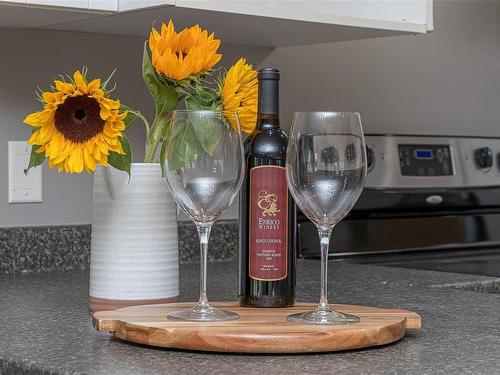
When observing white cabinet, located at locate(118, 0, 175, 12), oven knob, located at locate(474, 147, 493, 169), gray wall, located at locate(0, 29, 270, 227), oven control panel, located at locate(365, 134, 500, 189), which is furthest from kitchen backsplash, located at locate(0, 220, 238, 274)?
oven knob, located at locate(474, 147, 493, 169)

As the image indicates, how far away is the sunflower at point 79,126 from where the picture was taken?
1.18 m

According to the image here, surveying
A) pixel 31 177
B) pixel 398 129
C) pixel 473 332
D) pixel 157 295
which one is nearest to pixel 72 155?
pixel 157 295

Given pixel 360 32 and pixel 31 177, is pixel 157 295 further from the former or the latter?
pixel 360 32

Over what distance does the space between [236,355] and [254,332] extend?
3cm

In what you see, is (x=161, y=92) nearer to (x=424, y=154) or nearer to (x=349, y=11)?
(x=349, y=11)

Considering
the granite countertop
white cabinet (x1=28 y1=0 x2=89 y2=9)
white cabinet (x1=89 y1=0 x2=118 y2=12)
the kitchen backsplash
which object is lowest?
Result: the granite countertop

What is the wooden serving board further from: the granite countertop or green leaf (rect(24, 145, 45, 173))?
green leaf (rect(24, 145, 45, 173))

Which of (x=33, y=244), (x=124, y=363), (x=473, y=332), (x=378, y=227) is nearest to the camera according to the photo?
(x=124, y=363)

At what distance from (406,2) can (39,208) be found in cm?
76

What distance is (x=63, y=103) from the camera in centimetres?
119

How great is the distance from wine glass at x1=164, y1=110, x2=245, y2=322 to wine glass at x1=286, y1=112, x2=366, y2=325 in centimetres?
7

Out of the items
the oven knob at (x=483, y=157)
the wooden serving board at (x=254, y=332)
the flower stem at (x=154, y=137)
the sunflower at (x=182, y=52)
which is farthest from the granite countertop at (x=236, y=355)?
the oven knob at (x=483, y=157)

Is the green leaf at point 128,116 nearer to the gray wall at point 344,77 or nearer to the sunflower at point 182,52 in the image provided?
the sunflower at point 182,52

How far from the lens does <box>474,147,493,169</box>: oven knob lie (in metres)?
2.41
